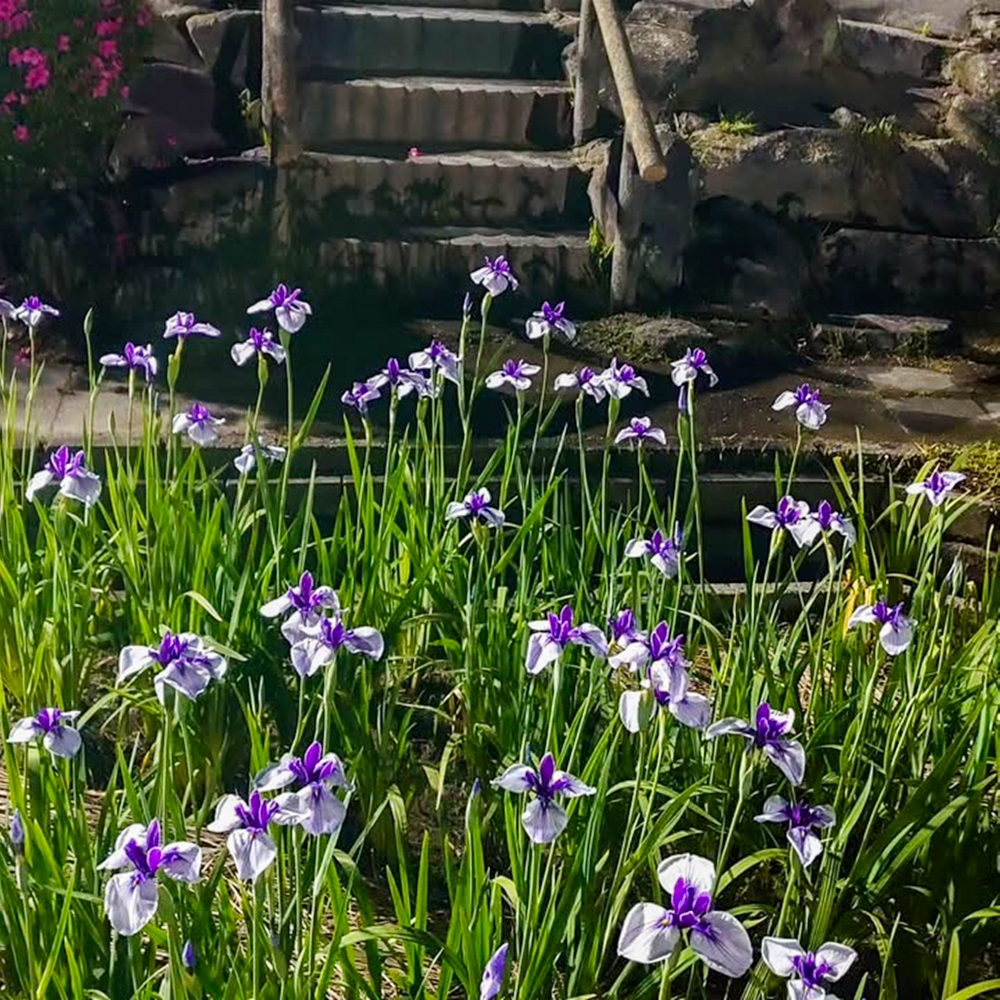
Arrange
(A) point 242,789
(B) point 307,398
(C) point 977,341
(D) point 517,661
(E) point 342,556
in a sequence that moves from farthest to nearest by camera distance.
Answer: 1. (C) point 977,341
2. (B) point 307,398
3. (E) point 342,556
4. (A) point 242,789
5. (D) point 517,661

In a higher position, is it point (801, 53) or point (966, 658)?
point (801, 53)

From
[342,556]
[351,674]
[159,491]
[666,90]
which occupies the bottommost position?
[342,556]

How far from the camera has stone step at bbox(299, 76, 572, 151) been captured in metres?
5.82

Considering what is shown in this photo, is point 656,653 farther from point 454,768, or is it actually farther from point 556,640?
point 454,768

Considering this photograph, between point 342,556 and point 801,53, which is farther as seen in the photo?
point 801,53

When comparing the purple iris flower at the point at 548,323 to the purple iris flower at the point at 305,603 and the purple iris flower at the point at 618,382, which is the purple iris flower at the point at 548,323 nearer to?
the purple iris flower at the point at 618,382

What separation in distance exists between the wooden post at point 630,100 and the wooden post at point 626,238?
0.29ft

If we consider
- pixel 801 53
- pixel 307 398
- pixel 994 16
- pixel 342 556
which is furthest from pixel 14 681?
pixel 994 16

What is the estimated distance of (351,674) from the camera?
8.23ft

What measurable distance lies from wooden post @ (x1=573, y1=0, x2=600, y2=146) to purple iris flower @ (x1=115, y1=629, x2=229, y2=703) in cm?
434

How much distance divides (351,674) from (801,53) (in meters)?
4.23

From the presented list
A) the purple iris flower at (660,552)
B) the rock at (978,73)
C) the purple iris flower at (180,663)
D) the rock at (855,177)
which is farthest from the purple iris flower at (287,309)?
the rock at (978,73)

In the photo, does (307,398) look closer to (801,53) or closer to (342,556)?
(342,556)

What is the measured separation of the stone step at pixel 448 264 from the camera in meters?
5.32
